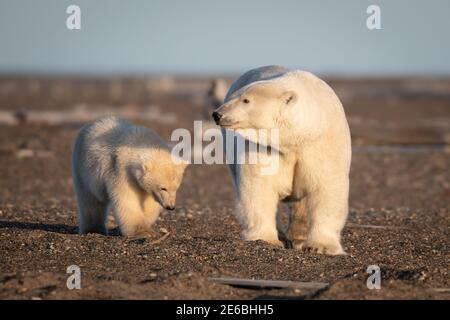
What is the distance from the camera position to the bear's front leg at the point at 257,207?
8438 millimetres

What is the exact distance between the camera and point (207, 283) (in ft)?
22.6

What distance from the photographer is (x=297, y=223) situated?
369 inches

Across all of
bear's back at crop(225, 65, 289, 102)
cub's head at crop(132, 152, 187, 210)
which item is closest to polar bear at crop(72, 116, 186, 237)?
cub's head at crop(132, 152, 187, 210)

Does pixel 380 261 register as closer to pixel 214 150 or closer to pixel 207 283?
pixel 207 283

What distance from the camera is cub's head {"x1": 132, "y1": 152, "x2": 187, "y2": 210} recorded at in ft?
30.3

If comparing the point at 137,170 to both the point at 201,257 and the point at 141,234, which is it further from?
the point at 201,257

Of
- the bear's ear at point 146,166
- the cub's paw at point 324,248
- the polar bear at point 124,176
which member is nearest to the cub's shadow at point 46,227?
the polar bear at point 124,176

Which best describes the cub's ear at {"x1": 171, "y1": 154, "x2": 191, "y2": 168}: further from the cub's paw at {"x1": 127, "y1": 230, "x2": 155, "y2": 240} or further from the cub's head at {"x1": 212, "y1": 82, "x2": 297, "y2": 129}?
the cub's head at {"x1": 212, "y1": 82, "x2": 297, "y2": 129}

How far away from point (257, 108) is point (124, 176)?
2.22m

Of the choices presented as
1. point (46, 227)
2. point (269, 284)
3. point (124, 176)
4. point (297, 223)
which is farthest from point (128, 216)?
point (269, 284)

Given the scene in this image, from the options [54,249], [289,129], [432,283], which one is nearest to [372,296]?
[432,283]

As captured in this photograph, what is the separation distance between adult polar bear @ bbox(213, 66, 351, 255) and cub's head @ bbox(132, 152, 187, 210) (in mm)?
767

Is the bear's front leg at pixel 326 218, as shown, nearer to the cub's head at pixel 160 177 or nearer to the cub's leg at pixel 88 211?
the cub's head at pixel 160 177
